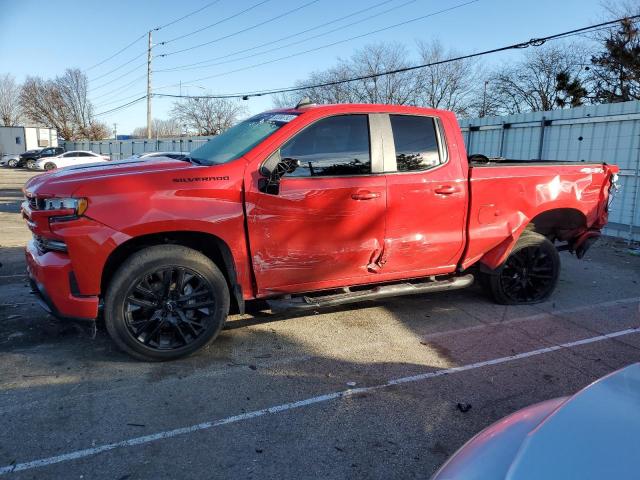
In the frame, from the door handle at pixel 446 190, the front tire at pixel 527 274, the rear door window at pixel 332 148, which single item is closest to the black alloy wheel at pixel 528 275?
the front tire at pixel 527 274

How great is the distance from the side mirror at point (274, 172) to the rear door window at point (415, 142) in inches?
42.7

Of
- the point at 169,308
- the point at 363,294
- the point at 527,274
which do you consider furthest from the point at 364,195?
the point at 527,274

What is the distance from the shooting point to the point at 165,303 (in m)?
3.88

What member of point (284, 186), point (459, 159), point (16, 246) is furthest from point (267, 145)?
point (16, 246)

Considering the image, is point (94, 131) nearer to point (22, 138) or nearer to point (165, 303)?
point (22, 138)

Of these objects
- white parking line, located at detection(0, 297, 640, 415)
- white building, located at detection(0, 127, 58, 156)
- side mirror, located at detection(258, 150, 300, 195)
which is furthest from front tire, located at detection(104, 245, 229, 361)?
white building, located at detection(0, 127, 58, 156)

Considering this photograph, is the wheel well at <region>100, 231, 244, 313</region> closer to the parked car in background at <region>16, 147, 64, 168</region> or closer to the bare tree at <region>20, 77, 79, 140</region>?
the parked car in background at <region>16, 147, 64, 168</region>

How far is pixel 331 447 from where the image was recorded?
290 centimetres

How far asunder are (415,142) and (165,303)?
8.72 ft

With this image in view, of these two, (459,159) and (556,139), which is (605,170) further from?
(556,139)

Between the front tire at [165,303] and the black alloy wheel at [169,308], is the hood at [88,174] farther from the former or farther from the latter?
the black alloy wheel at [169,308]

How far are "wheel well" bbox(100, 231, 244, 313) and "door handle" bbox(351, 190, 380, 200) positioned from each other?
1168 millimetres

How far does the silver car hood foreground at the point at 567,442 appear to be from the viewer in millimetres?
1510

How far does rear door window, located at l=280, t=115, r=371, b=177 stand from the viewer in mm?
4172
